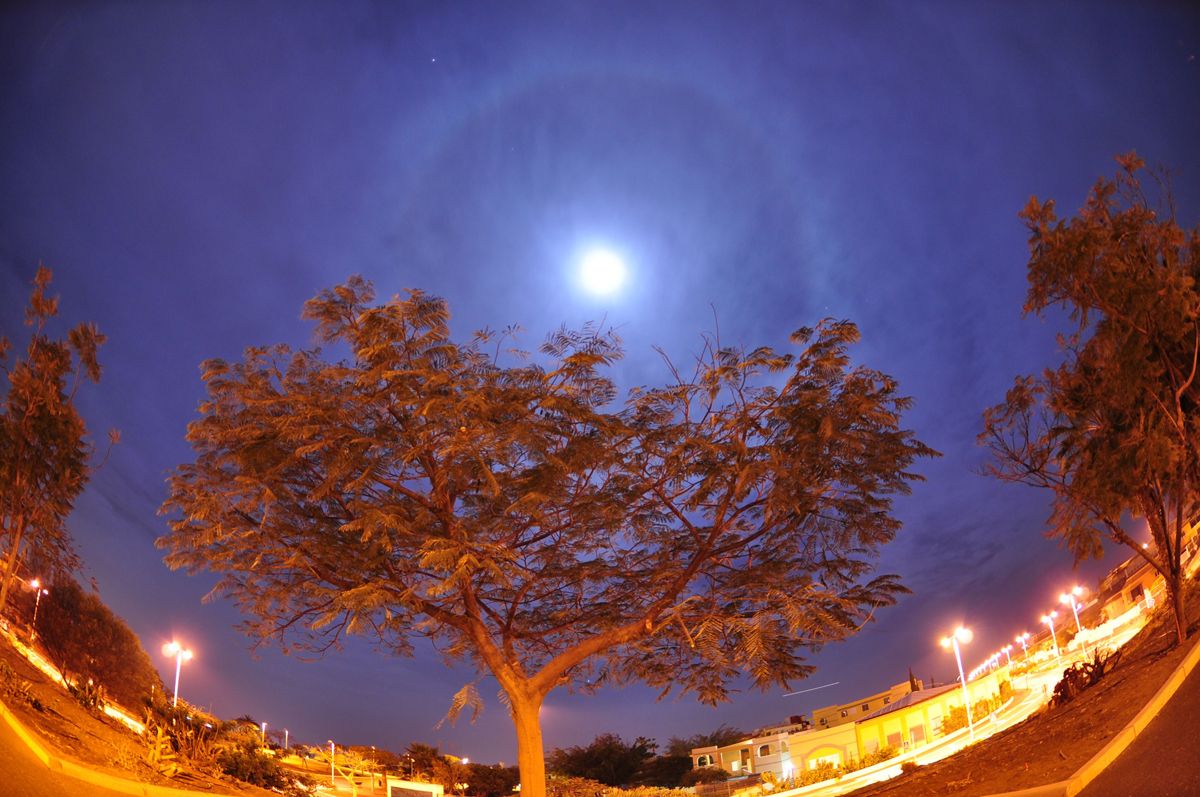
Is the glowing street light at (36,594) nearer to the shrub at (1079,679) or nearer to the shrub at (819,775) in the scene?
the shrub at (1079,679)

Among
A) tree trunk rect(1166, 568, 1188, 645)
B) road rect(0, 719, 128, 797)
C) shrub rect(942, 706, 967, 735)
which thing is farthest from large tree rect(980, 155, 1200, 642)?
shrub rect(942, 706, 967, 735)

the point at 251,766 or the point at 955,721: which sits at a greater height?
the point at 955,721

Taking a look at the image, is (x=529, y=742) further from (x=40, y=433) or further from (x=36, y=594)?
(x=36, y=594)

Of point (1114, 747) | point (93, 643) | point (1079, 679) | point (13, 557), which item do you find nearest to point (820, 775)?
point (1079, 679)

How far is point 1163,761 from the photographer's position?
276 inches

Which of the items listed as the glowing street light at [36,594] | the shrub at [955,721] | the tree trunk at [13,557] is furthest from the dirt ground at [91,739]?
the shrub at [955,721]

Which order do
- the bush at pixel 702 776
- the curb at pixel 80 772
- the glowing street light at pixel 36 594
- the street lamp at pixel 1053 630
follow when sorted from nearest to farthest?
the curb at pixel 80 772
the glowing street light at pixel 36 594
the street lamp at pixel 1053 630
the bush at pixel 702 776

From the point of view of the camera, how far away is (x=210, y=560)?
11742mm

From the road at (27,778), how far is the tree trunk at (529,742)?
582cm

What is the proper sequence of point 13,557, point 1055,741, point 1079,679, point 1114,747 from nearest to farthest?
point 1114,747 → point 1055,741 → point 13,557 → point 1079,679

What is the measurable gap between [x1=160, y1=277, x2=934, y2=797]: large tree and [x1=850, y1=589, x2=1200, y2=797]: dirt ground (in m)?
2.36

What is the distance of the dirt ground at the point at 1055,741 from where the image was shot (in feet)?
27.4

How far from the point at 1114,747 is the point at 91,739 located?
12.7 metres

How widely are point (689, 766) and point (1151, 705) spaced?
115 feet
